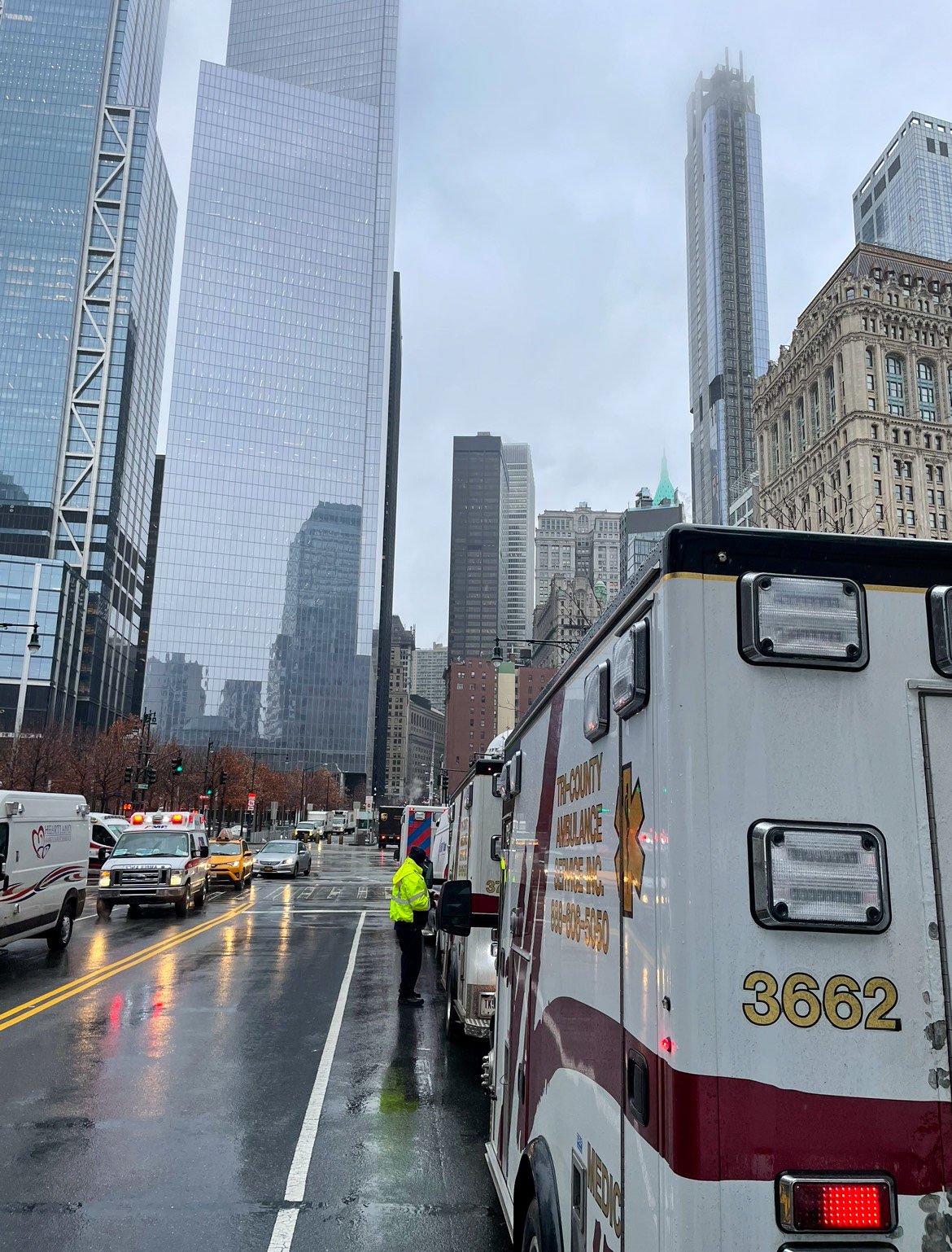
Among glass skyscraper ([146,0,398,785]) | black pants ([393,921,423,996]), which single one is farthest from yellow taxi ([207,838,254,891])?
glass skyscraper ([146,0,398,785])

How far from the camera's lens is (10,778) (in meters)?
50.0

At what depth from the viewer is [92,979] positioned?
12602 millimetres

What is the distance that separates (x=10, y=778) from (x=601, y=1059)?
179ft

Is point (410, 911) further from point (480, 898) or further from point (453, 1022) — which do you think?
point (480, 898)

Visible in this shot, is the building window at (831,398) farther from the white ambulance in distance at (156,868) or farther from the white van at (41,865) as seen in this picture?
the white van at (41,865)

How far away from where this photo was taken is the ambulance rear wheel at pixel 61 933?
1526 cm

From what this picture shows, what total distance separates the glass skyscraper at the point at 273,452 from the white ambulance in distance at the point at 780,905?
143710mm

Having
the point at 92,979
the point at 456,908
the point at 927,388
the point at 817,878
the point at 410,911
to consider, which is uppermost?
the point at 927,388

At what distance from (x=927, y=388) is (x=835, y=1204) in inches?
4342

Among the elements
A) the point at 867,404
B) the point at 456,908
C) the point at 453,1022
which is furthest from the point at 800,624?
the point at 867,404

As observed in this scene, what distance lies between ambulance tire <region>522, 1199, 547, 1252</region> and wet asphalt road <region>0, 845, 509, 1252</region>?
1801 mm

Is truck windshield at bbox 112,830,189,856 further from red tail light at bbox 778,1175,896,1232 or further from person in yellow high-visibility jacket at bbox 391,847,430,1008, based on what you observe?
red tail light at bbox 778,1175,896,1232

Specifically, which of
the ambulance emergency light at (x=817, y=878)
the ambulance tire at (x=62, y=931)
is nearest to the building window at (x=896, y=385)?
the ambulance tire at (x=62, y=931)

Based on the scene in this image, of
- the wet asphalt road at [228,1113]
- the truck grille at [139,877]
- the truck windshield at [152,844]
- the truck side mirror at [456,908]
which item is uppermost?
the truck side mirror at [456,908]
